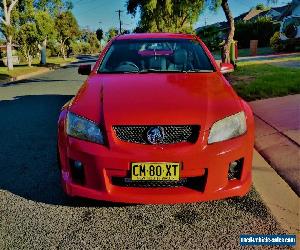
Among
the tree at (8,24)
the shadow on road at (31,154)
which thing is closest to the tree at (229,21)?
the shadow on road at (31,154)

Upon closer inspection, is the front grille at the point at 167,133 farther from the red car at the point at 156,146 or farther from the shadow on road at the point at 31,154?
the shadow on road at the point at 31,154

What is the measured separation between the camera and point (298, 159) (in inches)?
179

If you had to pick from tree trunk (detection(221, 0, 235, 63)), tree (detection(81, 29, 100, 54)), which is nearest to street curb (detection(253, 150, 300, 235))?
tree trunk (detection(221, 0, 235, 63))

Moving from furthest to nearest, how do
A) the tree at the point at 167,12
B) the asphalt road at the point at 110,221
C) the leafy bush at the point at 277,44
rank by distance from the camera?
the leafy bush at the point at 277,44 → the tree at the point at 167,12 → the asphalt road at the point at 110,221

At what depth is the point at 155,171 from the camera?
3.13 meters

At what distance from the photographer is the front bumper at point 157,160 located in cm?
311

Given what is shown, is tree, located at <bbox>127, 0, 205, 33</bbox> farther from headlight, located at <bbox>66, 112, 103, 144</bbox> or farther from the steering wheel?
headlight, located at <bbox>66, 112, 103, 144</bbox>

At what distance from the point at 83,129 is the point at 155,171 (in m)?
0.70

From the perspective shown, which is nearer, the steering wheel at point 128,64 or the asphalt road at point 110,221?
the asphalt road at point 110,221

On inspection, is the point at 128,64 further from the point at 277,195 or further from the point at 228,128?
the point at 277,195

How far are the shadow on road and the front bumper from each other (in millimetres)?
500

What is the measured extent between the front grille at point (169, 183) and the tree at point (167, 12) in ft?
43.4

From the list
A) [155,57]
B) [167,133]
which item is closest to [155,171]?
[167,133]

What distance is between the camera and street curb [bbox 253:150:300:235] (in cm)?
331
